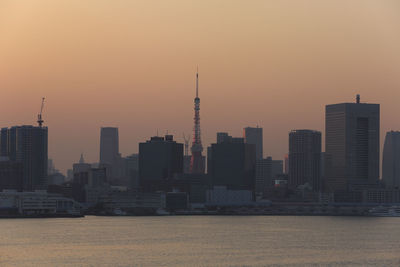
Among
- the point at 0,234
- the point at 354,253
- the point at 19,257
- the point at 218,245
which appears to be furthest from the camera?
the point at 0,234

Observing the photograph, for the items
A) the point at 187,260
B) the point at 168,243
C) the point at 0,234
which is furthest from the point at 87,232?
the point at 187,260

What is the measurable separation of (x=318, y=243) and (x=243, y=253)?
22.6 m

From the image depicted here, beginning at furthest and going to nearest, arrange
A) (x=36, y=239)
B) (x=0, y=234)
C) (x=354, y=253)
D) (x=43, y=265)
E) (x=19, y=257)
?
(x=0, y=234)
(x=36, y=239)
(x=354, y=253)
(x=19, y=257)
(x=43, y=265)

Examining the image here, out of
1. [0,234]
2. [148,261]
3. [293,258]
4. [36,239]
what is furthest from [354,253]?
[0,234]

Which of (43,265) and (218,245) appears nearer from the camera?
(43,265)

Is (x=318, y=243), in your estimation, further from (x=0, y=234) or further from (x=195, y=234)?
(x=0, y=234)

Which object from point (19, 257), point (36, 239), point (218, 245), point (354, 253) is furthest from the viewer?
point (36, 239)

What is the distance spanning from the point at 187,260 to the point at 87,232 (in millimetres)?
57068

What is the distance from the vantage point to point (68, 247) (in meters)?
128

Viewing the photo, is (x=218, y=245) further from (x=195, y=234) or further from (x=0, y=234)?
(x=0, y=234)

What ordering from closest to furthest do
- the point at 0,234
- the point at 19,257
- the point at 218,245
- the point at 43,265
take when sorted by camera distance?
the point at 43,265 → the point at 19,257 → the point at 218,245 → the point at 0,234

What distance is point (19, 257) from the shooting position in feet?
371

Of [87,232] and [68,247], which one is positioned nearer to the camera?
[68,247]

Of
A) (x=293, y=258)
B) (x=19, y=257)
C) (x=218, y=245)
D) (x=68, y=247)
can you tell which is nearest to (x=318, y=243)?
(x=218, y=245)
